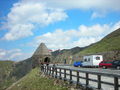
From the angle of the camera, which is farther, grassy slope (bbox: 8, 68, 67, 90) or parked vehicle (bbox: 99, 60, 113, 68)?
parked vehicle (bbox: 99, 60, 113, 68)

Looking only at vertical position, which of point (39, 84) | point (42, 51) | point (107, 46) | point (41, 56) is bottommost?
point (39, 84)

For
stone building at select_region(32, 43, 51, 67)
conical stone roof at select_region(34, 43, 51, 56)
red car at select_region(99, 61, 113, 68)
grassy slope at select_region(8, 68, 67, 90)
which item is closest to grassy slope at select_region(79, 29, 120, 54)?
red car at select_region(99, 61, 113, 68)

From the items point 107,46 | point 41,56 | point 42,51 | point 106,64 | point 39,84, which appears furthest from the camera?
point 107,46

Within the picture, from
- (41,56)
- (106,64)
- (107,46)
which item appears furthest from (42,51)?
(107,46)

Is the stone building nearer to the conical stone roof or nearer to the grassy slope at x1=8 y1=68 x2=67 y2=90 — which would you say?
the conical stone roof

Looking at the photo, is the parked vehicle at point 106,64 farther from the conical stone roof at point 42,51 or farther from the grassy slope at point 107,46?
the conical stone roof at point 42,51

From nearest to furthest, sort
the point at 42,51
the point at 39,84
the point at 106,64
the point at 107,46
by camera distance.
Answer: the point at 39,84 < the point at 106,64 < the point at 42,51 < the point at 107,46

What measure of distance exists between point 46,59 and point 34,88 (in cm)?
3841

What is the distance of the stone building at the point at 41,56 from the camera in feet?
195

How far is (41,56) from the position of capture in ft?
195

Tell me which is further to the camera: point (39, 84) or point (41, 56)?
point (41, 56)

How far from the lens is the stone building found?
195 feet

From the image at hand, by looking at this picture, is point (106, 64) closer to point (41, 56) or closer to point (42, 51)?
point (41, 56)

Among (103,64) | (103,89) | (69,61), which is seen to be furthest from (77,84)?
(69,61)
